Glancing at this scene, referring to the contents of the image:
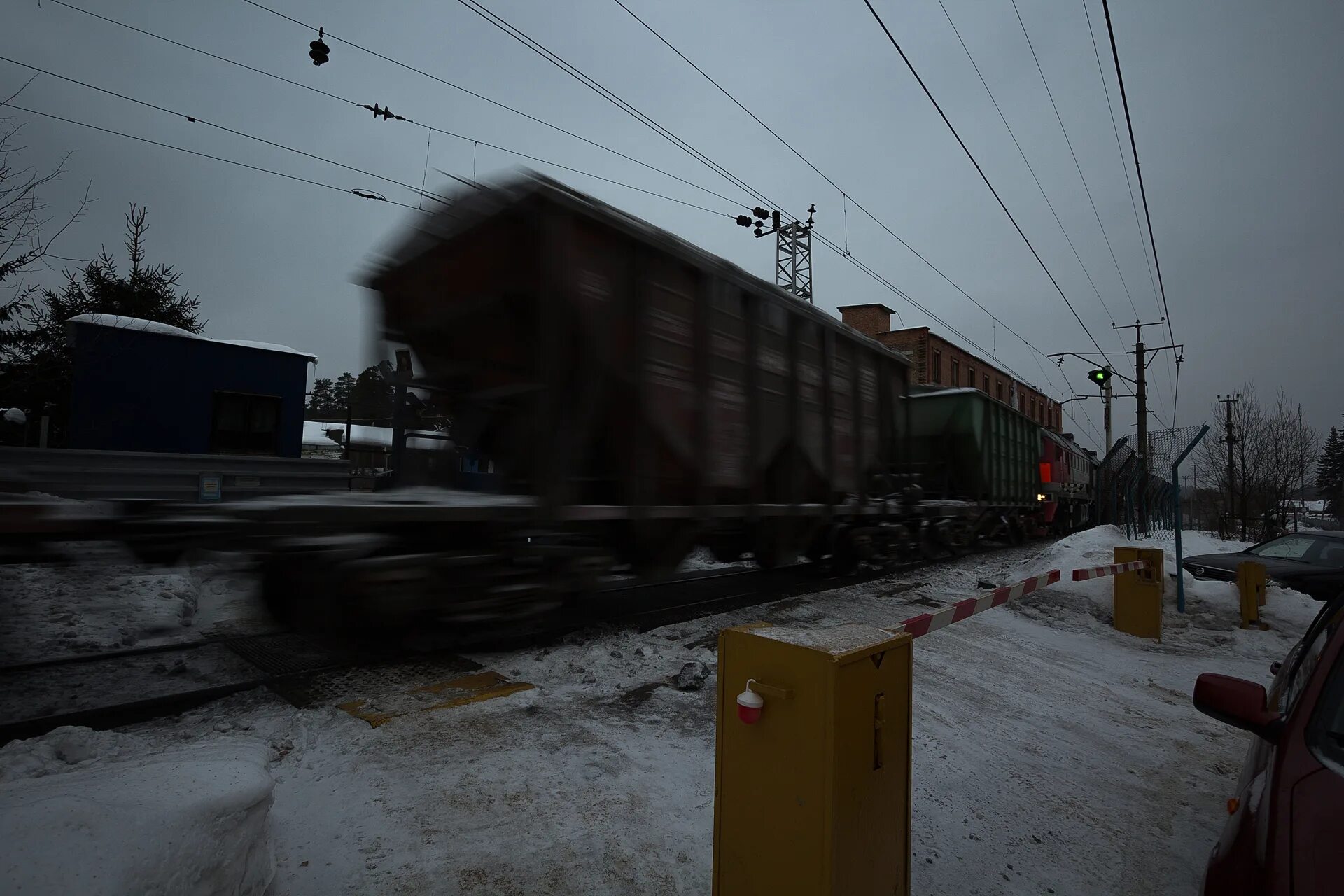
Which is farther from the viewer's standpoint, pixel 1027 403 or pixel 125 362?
pixel 1027 403

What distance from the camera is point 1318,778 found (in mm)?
1698

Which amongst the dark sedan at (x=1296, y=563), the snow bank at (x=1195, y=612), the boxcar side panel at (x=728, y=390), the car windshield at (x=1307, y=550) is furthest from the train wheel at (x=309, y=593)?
the car windshield at (x=1307, y=550)

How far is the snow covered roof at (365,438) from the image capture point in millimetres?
6250

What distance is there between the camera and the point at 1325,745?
180cm

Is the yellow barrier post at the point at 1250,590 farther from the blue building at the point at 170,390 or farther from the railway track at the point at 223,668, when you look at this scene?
the blue building at the point at 170,390

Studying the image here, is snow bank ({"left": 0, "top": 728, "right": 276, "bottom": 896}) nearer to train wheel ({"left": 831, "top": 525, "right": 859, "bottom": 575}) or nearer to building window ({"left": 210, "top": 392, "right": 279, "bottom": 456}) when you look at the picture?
train wheel ({"left": 831, "top": 525, "right": 859, "bottom": 575})

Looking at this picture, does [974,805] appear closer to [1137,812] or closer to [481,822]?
[1137,812]

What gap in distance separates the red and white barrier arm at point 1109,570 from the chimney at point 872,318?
2637cm

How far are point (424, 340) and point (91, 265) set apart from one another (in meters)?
18.5

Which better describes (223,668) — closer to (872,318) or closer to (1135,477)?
(1135,477)

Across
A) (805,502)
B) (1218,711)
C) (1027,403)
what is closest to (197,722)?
(1218,711)

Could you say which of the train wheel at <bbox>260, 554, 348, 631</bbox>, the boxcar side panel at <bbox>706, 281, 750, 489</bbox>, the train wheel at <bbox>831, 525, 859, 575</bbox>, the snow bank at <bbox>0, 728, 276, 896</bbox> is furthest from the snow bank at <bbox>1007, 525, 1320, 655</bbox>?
the snow bank at <bbox>0, 728, 276, 896</bbox>

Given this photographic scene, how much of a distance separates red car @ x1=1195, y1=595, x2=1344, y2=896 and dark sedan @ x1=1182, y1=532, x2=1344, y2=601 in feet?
26.8

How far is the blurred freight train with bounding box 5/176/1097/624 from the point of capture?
14.0ft
